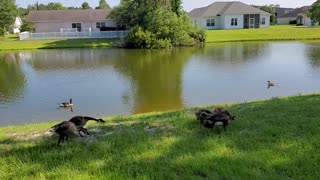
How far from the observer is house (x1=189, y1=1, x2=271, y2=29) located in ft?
212

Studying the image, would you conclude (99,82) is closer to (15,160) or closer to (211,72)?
(211,72)

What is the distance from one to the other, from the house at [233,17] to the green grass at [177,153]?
60408mm

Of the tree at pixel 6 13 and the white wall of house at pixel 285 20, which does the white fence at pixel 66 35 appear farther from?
the white wall of house at pixel 285 20

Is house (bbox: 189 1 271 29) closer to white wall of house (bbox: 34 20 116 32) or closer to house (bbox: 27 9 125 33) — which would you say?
house (bbox: 27 9 125 33)

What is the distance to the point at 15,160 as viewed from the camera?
4836 millimetres

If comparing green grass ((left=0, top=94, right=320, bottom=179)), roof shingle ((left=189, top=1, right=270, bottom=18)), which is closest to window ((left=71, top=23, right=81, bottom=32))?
roof shingle ((left=189, top=1, right=270, bottom=18))

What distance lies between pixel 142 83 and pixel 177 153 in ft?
52.4

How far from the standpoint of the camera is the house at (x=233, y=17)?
64.6 metres

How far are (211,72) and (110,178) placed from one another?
19794 millimetres

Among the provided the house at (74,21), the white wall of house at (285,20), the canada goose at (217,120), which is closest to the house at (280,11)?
the white wall of house at (285,20)

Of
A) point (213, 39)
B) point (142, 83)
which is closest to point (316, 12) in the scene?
point (213, 39)

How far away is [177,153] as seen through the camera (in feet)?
15.9

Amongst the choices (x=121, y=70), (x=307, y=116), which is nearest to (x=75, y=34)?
(x=121, y=70)

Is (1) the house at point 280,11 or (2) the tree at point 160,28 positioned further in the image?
(1) the house at point 280,11
